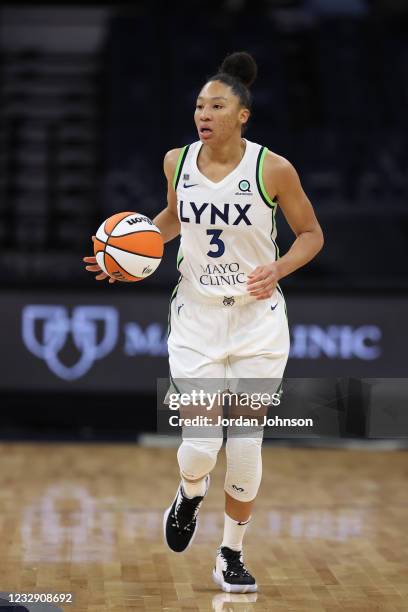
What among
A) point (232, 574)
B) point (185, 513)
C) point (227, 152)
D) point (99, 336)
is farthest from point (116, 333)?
point (227, 152)

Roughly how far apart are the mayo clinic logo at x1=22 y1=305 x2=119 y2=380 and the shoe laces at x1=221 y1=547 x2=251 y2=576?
4373mm

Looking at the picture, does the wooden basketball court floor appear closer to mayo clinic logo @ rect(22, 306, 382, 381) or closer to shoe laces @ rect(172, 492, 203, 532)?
shoe laces @ rect(172, 492, 203, 532)

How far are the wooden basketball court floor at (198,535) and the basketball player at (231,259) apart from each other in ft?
1.17

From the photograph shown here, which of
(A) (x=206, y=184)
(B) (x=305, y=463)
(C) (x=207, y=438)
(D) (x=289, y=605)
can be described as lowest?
(B) (x=305, y=463)

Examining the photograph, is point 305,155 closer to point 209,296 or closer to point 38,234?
point 38,234

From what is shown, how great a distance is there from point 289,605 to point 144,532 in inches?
65.3

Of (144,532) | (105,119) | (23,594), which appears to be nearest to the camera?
(23,594)

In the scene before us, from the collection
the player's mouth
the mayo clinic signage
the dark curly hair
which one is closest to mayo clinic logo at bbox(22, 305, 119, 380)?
the mayo clinic signage

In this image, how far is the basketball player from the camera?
505 cm

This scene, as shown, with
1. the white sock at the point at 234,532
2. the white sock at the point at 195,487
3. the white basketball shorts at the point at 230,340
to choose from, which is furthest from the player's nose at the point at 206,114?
the white sock at the point at 234,532

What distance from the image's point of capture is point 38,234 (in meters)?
12.8

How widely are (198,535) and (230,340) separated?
5.55ft

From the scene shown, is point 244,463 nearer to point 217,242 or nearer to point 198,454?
point 198,454

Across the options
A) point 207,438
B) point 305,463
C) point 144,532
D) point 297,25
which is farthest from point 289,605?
point 297,25
